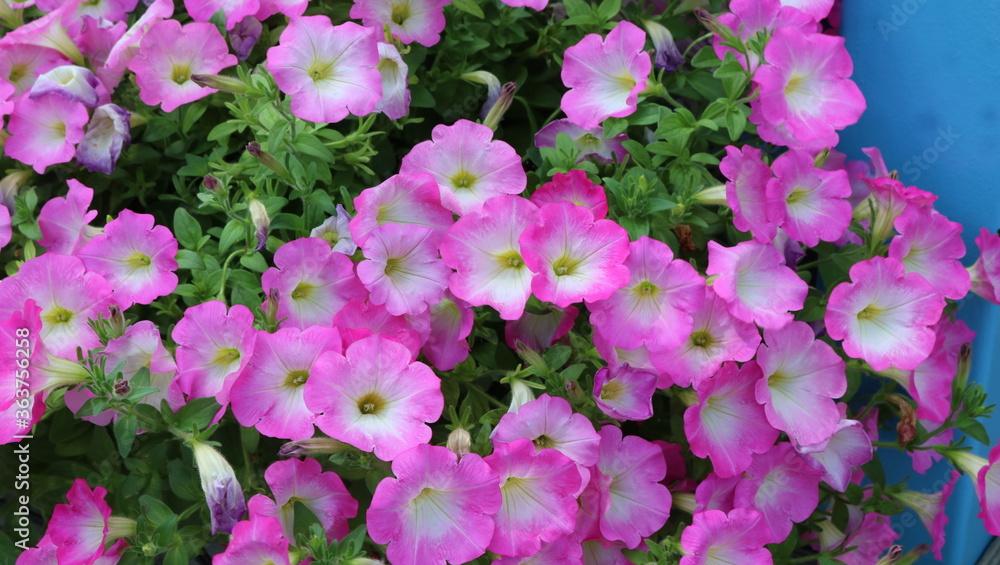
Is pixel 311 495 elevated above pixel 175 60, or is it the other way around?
pixel 175 60

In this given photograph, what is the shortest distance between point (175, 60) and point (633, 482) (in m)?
0.93

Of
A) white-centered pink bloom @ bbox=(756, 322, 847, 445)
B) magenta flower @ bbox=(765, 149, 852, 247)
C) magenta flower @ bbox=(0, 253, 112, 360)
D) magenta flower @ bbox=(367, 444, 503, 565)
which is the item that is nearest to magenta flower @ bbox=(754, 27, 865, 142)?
magenta flower @ bbox=(765, 149, 852, 247)

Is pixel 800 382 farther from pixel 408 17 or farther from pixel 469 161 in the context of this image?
pixel 408 17

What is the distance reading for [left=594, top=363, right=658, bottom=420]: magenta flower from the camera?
1.03m

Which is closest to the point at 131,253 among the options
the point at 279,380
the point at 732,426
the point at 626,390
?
the point at 279,380

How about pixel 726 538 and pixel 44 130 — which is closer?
pixel 726 538

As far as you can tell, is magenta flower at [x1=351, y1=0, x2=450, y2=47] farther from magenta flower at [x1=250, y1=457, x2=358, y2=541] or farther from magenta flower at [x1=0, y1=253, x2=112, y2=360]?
magenta flower at [x1=250, y1=457, x2=358, y2=541]

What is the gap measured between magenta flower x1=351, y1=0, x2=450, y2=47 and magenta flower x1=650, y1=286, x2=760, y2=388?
1.99ft

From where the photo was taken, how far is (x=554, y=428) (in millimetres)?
997

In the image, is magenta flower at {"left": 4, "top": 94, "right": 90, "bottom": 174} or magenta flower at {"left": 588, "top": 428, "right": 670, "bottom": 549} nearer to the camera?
magenta flower at {"left": 588, "top": 428, "right": 670, "bottom": 549}

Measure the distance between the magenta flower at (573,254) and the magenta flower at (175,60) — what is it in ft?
1.95

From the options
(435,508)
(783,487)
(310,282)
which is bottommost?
(783,487)

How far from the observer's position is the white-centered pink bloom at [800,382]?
1065 millimetres

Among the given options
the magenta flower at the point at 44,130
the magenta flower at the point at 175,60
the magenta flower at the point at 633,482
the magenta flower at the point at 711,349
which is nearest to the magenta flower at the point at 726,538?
the magenta flower at the point at 633,482
